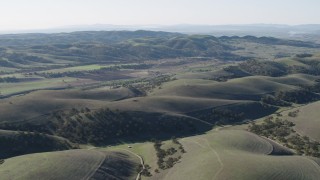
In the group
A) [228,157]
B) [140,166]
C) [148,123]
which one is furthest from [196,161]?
[148,123]

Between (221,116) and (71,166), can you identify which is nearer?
(71,166)

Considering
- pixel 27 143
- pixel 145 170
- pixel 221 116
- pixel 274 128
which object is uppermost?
pixel 145 170

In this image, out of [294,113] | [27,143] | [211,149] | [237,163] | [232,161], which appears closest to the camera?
[237,163]

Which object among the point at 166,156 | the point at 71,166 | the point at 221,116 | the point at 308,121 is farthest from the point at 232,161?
the point at 221,116

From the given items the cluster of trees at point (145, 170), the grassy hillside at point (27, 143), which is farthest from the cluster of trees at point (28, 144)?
the cluster of trees at point (145, 170)

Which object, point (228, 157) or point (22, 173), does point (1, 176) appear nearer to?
point (22, 173)

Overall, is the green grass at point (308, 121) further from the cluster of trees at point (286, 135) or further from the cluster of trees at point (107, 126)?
the cluster of trees at point (107, 126)

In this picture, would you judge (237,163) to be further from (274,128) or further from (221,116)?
(221,116)
